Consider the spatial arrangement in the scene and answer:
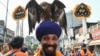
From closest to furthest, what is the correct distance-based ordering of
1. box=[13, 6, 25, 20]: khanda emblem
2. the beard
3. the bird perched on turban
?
1. the beard
2. the bird perched on turban
3. box=[13, 6, 25, 20]: khanda emblem

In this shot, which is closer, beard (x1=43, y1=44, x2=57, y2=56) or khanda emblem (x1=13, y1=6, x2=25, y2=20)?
beard (x1=43, y1=44, x2=57, y2=56)

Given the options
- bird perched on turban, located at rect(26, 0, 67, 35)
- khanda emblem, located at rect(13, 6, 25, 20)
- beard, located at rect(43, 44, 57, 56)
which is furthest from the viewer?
khanda emblem, located at rect(13, 6, 25, 20)

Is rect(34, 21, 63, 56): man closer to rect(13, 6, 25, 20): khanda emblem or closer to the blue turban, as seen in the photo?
the blue turban

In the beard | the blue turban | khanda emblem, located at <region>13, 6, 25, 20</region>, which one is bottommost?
the beard

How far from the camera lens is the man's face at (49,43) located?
3365mm

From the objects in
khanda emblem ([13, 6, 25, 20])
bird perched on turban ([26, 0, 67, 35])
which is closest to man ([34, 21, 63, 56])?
bird perched on turban ([26, 0, 67, 35])

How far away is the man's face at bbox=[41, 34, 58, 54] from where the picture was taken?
3.37 meters

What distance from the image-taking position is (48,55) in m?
3.35

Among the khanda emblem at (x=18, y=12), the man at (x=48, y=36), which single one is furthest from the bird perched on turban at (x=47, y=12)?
the khanda emblem at (x=18, y=12)

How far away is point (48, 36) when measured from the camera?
3416 millimetres

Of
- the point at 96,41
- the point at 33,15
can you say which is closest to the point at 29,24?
the point at 33,15

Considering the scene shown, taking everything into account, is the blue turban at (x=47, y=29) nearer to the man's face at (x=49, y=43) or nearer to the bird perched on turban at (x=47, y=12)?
the man's face at (x=49, y=43)

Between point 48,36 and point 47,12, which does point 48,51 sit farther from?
point 47,12

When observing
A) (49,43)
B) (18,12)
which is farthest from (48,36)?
(18,12)
